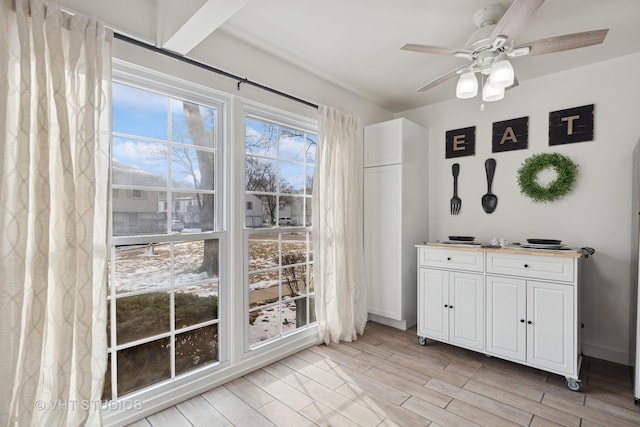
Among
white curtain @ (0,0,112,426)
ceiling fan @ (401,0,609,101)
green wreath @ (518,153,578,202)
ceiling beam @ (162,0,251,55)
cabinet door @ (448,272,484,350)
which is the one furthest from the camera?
green wreath @ (518,153,578,202)

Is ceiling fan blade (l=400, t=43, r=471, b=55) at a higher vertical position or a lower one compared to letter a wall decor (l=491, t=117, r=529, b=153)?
higher

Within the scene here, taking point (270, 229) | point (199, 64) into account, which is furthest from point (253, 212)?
point (199, 64)

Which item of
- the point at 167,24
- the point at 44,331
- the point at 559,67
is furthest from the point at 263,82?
the point at 559,67

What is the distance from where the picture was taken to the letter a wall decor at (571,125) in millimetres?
2699

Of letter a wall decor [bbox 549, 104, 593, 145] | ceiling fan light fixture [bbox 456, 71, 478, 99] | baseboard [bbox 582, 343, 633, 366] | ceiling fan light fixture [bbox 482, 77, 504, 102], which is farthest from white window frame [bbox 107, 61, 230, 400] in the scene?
baseboard [bbox 582, 343, 633, 366]

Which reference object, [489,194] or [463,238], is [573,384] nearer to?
[463,238]

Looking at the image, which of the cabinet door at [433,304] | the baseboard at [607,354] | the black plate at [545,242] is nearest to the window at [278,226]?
the cabinet door at [433,304]

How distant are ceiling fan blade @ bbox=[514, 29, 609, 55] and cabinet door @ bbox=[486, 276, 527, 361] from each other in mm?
1603

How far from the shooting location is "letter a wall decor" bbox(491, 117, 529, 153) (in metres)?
3.00

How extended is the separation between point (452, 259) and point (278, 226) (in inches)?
61.7

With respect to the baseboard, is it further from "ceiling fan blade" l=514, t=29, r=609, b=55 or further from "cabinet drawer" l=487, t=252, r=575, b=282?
"ceiling fan blade" l=514, t=29, r=609, b=55

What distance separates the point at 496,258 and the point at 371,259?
4.19 ft

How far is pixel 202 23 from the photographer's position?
5.52 ft

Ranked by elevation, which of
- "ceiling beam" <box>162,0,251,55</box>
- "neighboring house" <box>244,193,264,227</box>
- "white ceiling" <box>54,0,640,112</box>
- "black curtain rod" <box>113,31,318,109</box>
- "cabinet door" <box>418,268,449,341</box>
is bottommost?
"cabinet door" <box>418,268,449,341</box>
